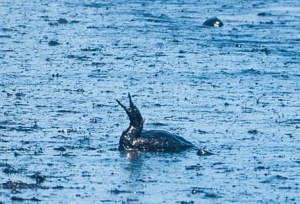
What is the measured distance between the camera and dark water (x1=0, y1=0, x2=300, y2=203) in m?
15.9

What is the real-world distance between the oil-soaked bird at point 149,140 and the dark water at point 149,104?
0.19 meters

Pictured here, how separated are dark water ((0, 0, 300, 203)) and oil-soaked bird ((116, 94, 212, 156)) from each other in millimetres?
189

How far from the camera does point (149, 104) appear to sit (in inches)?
858

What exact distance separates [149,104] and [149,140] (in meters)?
3.72

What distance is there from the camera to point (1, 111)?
67.6 ft

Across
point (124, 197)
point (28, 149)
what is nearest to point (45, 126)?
point (28, 149)

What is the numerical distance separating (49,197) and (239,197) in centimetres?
219

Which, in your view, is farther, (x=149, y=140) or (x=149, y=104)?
(x=149, y=104)

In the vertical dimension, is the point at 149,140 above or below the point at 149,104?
below

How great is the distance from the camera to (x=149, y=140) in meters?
18.1

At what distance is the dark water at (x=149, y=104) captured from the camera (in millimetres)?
15852

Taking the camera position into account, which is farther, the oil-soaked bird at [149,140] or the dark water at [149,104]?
the oil-soaked bird at [149,140]

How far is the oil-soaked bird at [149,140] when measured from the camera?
59.1 feet

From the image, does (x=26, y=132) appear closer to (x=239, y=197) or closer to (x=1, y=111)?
(x=1, y=111)
